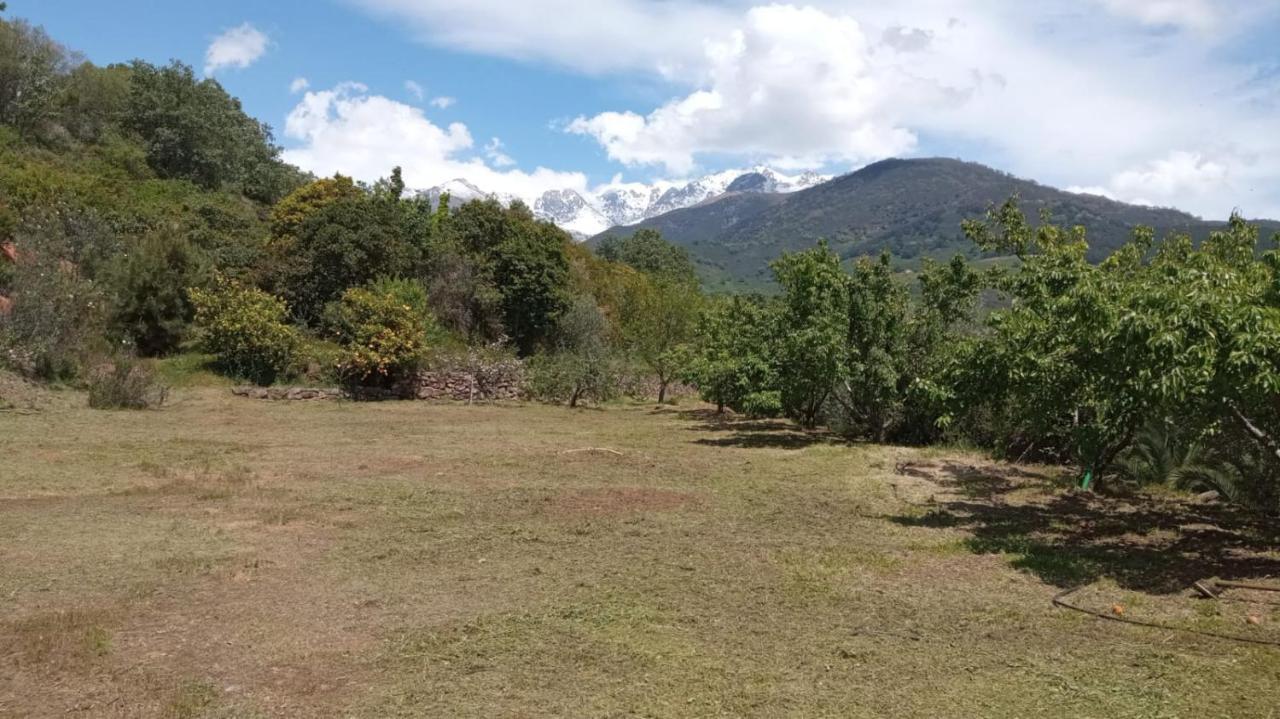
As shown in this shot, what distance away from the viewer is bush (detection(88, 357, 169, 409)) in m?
19.9

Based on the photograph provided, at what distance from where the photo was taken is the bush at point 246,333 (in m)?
26.2

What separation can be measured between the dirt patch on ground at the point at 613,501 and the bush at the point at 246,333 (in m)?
18.1

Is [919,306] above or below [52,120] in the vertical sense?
below

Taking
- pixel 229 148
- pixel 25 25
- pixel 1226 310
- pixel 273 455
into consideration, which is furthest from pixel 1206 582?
pixel 25 25

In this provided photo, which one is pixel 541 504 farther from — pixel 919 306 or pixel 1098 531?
pixel 919 306

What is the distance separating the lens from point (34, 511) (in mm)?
9641

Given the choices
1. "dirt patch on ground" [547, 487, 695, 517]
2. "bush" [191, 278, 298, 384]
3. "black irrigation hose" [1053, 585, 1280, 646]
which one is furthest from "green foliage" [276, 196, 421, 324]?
"black irrigation hose" [1053, 585, 1280, 646]

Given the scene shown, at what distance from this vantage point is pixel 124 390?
65.6 feet

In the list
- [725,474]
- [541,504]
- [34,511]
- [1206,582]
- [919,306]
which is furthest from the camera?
[919,306]

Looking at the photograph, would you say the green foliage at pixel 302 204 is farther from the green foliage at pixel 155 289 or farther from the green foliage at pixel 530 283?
the green foliage at pixel 530 283

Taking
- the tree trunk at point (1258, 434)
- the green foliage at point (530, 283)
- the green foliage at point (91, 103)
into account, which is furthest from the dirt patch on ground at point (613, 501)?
the green foliage at point (91, 103)

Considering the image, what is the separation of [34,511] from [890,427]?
16089 mm

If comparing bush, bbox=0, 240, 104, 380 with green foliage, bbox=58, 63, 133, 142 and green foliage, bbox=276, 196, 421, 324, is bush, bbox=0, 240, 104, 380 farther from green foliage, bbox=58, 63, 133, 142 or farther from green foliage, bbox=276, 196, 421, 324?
green foliage, bbox=58, 63, 133, 142

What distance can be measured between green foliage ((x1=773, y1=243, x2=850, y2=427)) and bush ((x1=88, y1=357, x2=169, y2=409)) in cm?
1527
